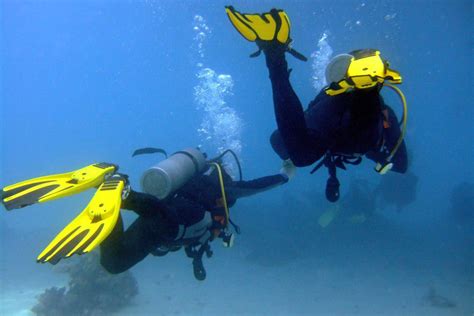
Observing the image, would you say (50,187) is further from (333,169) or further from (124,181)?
(333,169)

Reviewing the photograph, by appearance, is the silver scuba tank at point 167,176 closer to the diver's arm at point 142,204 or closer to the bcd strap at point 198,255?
the diver's arm at point 142,204

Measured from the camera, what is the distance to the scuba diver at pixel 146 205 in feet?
11.6

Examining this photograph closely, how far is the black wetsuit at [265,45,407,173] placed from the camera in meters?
3.63

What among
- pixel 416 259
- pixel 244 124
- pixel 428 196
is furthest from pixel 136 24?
pixel 244 124

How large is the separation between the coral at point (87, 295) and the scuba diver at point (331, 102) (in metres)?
9.65

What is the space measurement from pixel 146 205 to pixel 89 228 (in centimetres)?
77

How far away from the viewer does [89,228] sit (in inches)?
138

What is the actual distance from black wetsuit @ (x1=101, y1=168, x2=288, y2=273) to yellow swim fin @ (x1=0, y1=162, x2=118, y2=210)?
1.45 feet

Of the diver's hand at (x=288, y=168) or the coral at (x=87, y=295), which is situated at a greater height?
the diver's hand at (x=288, y=168)

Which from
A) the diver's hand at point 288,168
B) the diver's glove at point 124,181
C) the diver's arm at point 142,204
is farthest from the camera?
the diver's hand at point 288,168

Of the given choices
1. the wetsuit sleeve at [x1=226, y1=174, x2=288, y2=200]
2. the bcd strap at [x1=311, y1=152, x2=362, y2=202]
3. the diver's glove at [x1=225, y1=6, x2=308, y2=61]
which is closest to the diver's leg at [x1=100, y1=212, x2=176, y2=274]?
the wetsuit sleeve at [x1=226, y1=174, x2=288, y2=200]

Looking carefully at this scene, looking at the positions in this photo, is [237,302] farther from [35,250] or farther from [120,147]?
[120,147]

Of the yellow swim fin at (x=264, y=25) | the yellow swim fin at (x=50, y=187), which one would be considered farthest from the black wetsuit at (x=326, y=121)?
the yellow swim fin at (x=50, y=187)

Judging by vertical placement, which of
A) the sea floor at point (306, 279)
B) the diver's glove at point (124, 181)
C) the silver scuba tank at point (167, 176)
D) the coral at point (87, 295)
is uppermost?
the diver's glove at point (124, 181)
